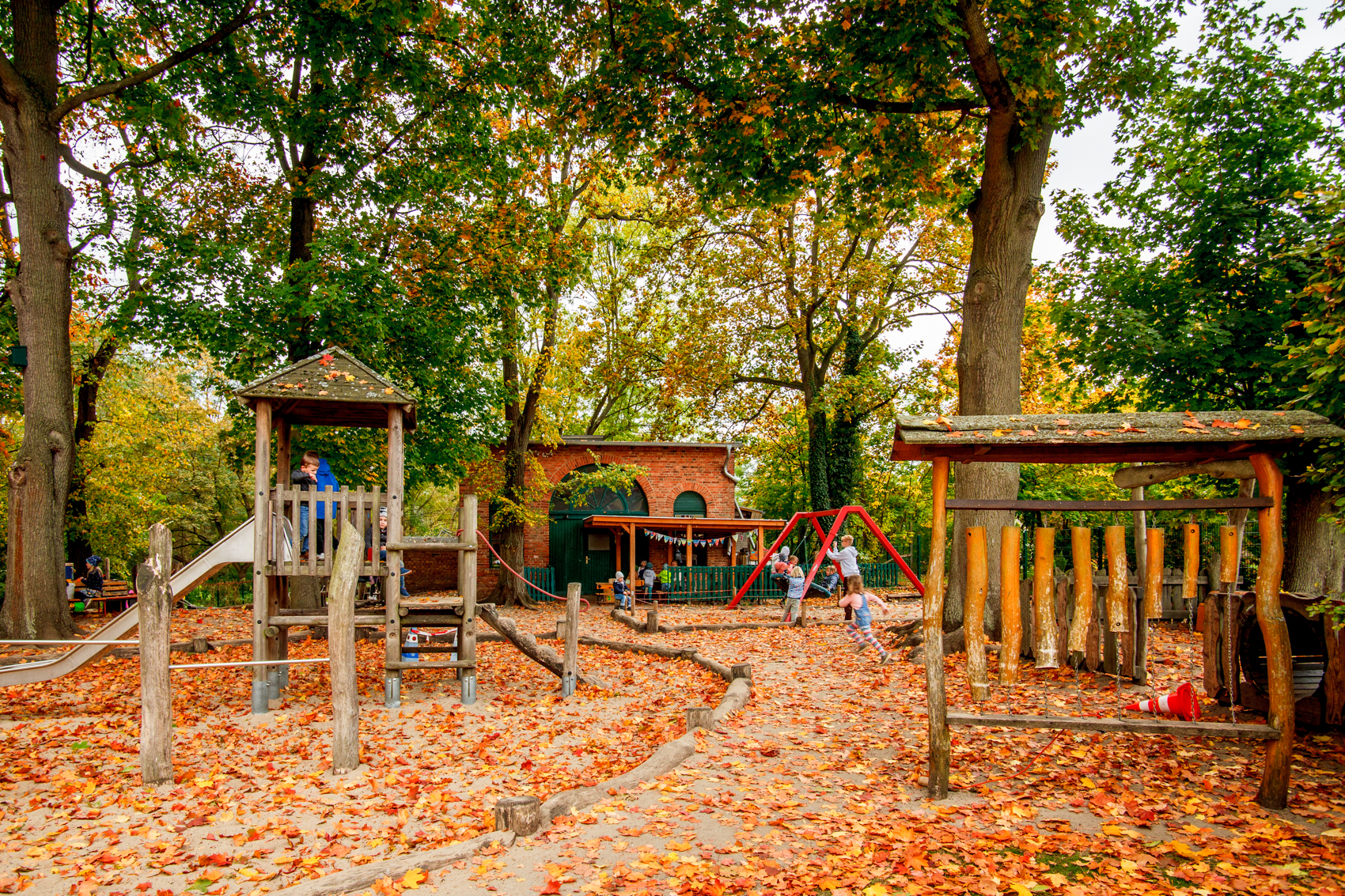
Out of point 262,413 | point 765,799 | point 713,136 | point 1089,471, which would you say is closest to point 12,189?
point 262,413

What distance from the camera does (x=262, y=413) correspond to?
29.1 feet

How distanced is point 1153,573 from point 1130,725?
99 centimetres

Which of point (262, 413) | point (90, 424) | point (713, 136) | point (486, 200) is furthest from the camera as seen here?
point (90, 424)

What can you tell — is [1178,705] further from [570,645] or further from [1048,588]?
[570,645]

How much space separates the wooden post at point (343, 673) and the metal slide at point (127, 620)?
2248 mm

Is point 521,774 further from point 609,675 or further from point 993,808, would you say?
point 609,675

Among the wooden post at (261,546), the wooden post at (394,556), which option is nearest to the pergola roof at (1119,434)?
the wooden post at (394,556)

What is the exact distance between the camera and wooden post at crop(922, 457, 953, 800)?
5082 mm

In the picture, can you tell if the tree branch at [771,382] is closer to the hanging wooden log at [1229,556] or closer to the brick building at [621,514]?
the brick building at [621,514]

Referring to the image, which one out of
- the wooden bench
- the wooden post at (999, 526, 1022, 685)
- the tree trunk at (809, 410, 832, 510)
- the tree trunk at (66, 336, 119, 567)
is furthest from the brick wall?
the wooden post at (999, 526, 1022, 685)

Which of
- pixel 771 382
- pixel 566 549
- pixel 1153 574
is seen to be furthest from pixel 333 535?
pixel 771 382

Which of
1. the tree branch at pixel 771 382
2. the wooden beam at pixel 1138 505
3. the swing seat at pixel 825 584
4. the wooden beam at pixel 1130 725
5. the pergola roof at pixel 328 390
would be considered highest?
the tree branch at pixel 771 382

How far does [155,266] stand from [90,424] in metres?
9.42

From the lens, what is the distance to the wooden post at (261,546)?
8500mm
